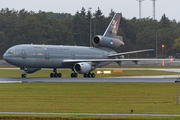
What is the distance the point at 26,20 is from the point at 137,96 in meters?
105

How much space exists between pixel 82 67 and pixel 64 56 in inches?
170

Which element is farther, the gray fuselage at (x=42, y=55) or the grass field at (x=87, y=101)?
the gray fuselage at (x=42, y=55)

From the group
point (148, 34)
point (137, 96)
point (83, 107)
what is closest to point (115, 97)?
point (137, 96)

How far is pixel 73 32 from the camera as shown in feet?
435

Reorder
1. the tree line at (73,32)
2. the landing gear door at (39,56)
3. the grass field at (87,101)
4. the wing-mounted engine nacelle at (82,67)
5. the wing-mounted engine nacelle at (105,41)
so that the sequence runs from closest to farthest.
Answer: the grass field at (87,101), the landing gear door at (39,56), the wing-mounted engine nacelle at (82,67), the wing-mounted engine nacelle at (105,41), the tree line at (73,32)

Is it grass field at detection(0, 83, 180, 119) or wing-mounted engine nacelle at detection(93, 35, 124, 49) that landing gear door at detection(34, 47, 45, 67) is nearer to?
wing-mounted engine nacelle at detection(93, 35, 124, 49)

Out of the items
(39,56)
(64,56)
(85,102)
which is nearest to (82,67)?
(64,56)

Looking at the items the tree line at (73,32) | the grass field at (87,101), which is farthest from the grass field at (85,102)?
the tree line at (73,32)

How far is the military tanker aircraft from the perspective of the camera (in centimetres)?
4319

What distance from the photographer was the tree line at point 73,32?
393 feet

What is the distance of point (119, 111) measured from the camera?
18891 millimetres

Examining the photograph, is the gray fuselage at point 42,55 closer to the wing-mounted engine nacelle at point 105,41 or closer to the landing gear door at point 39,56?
the landing gear door at point 39,56

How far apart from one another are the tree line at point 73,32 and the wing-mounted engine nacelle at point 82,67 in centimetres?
7056

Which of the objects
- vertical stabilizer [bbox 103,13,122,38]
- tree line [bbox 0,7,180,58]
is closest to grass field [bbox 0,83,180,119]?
vertical stabilizer [bbox 103,13,122,38]
